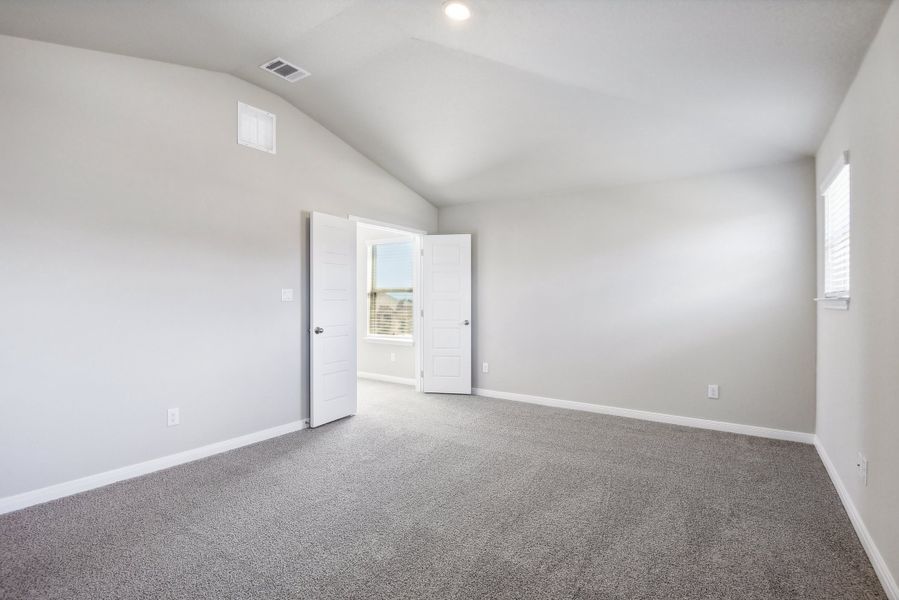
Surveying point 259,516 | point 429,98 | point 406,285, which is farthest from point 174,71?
point 406,285

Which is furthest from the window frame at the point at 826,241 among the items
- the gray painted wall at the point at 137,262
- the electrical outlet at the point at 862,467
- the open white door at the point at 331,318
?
the gray painted wall at the point at 137,262

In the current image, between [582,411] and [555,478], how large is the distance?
1.92 m

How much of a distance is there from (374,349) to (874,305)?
5593mm

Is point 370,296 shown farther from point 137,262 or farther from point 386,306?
point 137,262

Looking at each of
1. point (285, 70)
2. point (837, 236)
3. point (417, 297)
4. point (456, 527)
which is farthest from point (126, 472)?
point (837, 236)

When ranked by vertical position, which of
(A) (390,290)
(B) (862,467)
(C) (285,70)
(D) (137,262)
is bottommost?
(B) (862,467)

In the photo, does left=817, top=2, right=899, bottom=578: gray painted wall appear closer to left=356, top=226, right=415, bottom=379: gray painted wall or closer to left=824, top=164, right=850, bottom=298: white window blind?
left=824, top=164, right=850, bottom=298: white window blind

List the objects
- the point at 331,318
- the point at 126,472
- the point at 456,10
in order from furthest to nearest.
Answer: the point at 331,318
the point at 126,472
the point at 456,10

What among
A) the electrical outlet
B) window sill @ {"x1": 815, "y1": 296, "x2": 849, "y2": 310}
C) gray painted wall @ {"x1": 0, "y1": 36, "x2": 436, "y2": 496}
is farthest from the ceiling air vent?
the electrical outlet

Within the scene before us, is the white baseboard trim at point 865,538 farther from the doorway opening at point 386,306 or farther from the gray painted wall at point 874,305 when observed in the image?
the doorway opening at point 386,306

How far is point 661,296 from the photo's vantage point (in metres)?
4.44

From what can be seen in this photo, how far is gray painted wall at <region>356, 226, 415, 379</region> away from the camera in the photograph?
6.32m

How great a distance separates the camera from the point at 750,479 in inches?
120

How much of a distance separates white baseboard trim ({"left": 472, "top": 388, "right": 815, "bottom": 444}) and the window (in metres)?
1.65
